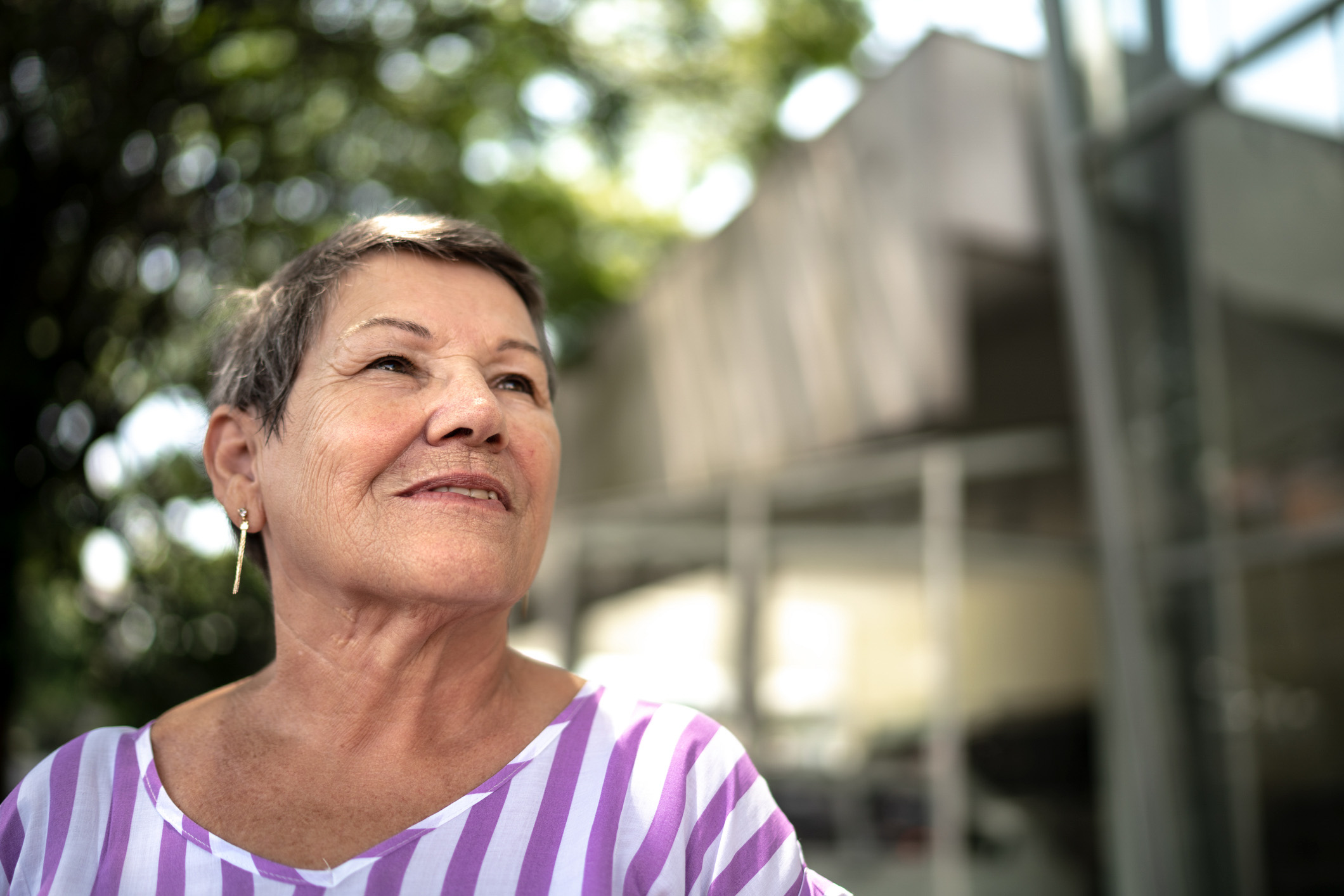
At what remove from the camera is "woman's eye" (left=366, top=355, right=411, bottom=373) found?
A: 1.31 m

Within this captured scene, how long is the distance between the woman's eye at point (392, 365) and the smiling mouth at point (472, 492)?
0.17 metres

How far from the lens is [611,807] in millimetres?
1197

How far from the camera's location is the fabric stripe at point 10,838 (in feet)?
3.91

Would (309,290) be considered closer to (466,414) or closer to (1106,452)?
(466,414)

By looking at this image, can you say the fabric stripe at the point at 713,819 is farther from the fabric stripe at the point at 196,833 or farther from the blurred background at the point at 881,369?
the blurred background at the point at 881,369

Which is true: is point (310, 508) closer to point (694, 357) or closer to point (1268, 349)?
point (1268, 349)

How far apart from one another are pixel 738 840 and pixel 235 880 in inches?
21.7

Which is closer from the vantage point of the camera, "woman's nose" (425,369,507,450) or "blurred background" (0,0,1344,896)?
"woman's nose" (425,369,507,450)

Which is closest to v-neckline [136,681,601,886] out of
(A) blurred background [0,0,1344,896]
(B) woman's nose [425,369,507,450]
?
(B) woman's nose [425,369,507,450]

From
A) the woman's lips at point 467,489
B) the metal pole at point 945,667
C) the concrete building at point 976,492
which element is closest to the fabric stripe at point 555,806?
the woman's lips at point 467,489

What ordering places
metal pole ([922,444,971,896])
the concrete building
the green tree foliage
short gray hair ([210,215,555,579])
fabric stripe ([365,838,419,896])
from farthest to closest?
metal pole ([922,444,971,896]) → the green tree foliage → the concrete building → short gray hair ([210,215,555,579]) → fabric stripe ([365,838,419,896])

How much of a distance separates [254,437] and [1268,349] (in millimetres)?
5027

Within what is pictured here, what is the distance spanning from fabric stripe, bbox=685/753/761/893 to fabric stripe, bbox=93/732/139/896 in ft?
2.08

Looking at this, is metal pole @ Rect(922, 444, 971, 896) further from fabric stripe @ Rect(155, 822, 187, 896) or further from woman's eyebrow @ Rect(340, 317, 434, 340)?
fabric stripe @ Rect(155, 822, 187, 896)
